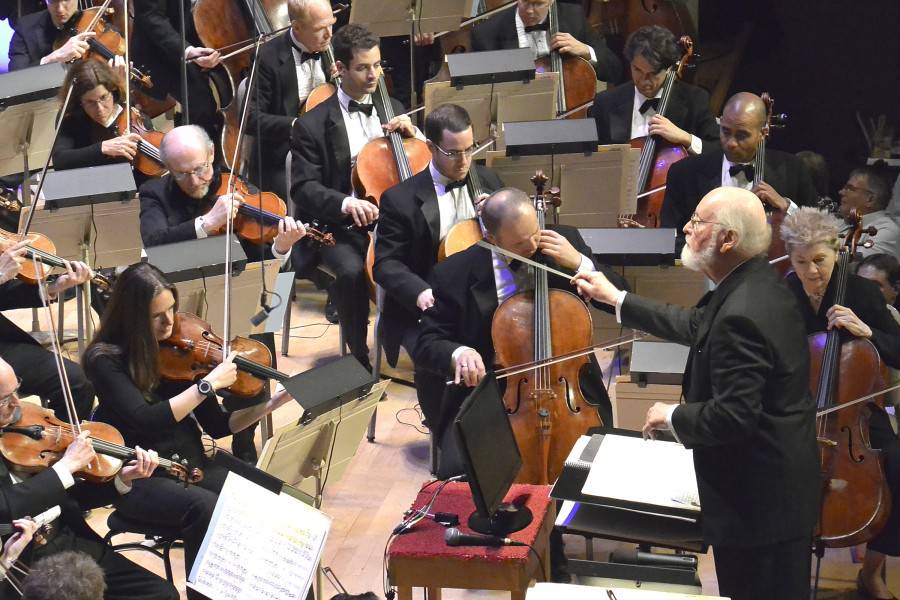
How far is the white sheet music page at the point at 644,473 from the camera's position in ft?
9.75

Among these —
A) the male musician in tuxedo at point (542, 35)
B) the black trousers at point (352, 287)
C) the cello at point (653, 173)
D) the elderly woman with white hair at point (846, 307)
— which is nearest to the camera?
the elderly woman with white hair at point (846, 307)

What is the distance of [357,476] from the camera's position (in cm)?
443

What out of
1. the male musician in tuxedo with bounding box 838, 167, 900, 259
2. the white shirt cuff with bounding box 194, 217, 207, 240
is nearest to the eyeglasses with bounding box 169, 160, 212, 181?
the white shirt cuff with bounding box 194, 217, 207, 240

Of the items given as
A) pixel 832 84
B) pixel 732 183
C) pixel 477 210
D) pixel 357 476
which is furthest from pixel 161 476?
pixel 832 84

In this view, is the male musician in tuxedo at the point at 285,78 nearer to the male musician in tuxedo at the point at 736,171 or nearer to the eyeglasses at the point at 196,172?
the eyeglasses at the point at 196,172

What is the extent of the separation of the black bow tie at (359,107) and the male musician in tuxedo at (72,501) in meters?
2.07

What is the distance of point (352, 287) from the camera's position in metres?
4.75

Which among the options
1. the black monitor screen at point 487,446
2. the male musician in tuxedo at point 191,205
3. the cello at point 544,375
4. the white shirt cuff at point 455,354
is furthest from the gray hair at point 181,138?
the black monitor screen at point 487,446

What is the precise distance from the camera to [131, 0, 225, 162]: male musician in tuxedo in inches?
218

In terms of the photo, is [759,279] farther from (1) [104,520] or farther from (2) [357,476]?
(1) [104,520]

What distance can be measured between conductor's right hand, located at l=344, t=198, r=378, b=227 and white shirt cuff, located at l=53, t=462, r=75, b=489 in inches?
71.3

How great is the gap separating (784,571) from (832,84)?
4.52 m

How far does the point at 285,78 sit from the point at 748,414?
3.25 metres

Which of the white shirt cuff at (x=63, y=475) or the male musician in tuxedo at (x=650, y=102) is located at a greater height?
the male musician in tuxedo at (x=650, y=102)
